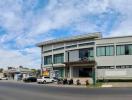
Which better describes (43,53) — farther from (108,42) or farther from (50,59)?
(108,42)

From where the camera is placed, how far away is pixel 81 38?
8706 centimetres

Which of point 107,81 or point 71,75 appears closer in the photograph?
point 107,81

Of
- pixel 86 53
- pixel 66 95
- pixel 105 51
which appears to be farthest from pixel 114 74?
pixel 66 95

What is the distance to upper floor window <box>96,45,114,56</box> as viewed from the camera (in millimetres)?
81012

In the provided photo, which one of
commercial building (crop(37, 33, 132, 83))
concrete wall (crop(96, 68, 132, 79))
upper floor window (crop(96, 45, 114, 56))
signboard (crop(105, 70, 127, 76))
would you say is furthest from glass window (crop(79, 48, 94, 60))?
signboard (crop(105, 70, 127, 76))

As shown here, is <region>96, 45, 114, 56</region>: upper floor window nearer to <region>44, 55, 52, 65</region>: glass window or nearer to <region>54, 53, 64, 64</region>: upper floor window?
<region>54, 53, 64, 64</region>: upper floor window

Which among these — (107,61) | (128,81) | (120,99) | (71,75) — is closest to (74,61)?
(71,75)

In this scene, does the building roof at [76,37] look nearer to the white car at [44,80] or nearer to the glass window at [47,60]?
the glass window at [47,60]

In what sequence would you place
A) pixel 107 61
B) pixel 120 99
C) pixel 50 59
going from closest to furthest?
pixel 120 99 < pixel 107 61 < pixel 50 59

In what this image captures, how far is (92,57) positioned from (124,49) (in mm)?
9314

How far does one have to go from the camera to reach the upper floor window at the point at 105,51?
81.0m

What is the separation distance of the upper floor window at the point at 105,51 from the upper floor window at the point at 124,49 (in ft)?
4.92

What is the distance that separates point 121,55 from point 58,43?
76.2 ft

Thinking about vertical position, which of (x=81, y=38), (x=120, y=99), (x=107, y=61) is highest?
(x=81, y=38)
